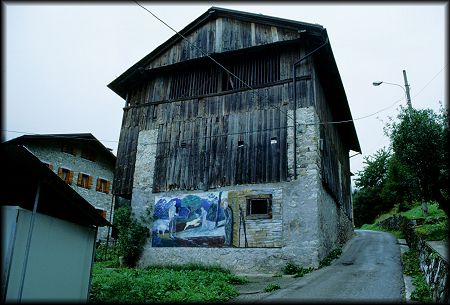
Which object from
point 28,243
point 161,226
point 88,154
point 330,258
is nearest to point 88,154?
point 88,154

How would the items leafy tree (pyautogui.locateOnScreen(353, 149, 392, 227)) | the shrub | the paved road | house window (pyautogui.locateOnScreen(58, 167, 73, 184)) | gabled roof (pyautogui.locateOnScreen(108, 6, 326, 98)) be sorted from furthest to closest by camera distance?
1. leafy tree (pyautogui.locateOnScreen(353, 149, 392, 227))
2. house window (pyautogui.locateOnScreen(58, 167, 73, 184))
3. gabled roof (pyautogui.locateOnScreen(108, 6, 326, 98))
4. the shrub
5. the paved road

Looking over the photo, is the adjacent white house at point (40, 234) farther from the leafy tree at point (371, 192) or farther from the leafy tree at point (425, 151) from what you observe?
the leafy tree at point (371, 192)

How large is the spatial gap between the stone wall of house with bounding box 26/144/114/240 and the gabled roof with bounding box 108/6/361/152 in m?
9.43

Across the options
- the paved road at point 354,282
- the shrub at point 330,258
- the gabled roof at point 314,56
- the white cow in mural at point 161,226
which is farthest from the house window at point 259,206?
the gabled roof at point 314,56

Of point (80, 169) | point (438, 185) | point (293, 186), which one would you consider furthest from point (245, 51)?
point (80, 169)

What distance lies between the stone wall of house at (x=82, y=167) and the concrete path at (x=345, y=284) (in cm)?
1796

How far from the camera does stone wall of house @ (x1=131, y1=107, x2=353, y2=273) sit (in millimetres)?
13250

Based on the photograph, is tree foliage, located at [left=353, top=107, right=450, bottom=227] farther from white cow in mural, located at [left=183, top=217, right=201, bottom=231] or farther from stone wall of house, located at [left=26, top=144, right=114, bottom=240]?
stone wall of house, located at [left=26, top=144, right=114, bottom=240]

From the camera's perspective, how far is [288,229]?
13.5 m

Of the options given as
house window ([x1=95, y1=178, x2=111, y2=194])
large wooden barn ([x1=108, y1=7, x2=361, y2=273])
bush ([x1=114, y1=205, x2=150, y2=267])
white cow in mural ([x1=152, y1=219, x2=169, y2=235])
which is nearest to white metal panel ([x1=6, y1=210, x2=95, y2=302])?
large wooden barn ([x1=108, y1=7, x2=361, y2=273])

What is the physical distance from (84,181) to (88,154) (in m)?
2.20

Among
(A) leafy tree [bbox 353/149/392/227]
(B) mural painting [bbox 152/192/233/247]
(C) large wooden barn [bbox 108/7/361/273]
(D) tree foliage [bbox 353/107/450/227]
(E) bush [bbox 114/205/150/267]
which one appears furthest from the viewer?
(A) leafy tree [bbox 353/149/392/227]

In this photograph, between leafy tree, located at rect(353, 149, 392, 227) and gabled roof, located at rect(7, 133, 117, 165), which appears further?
leafy tree, located at rect(353, 149, 392, 227)

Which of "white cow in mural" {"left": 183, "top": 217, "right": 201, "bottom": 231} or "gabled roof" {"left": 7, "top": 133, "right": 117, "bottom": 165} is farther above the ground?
"gabled roof" {"left": 7, "top": 133, "right": 117, "bottom": 165}
